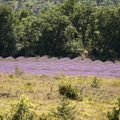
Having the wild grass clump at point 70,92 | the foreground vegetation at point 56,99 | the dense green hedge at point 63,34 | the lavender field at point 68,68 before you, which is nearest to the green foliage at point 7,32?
the dense green hedge at point 63,34

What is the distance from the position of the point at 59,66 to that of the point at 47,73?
404 centimetres

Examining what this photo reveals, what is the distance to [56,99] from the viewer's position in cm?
2106

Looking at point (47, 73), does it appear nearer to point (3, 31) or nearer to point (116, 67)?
point (116, 67)

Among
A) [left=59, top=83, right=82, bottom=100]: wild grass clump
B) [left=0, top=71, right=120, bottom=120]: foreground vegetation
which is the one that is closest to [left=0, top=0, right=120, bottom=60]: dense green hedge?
[left=0, top=71, right=120, bottom=120]: foreground vegetation

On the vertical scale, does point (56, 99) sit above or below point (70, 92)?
below

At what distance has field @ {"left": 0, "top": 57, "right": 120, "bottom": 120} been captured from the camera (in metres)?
18.6

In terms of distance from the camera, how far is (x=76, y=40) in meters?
57.6

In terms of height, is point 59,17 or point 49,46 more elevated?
point 59,17

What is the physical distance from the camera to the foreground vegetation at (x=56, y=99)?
40.6ft

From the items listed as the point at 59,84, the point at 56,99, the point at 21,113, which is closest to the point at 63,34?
the point at 59,84

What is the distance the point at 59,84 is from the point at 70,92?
3.62 meters

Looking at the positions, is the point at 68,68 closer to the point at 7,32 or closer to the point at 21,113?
the point at 7,32

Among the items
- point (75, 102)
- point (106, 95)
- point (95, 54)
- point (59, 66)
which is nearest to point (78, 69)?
point (59, 66)

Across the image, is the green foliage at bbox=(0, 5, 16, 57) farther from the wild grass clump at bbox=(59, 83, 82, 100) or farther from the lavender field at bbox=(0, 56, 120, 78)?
the wild grass clump at bbox=(59, 83, 82, 100)
